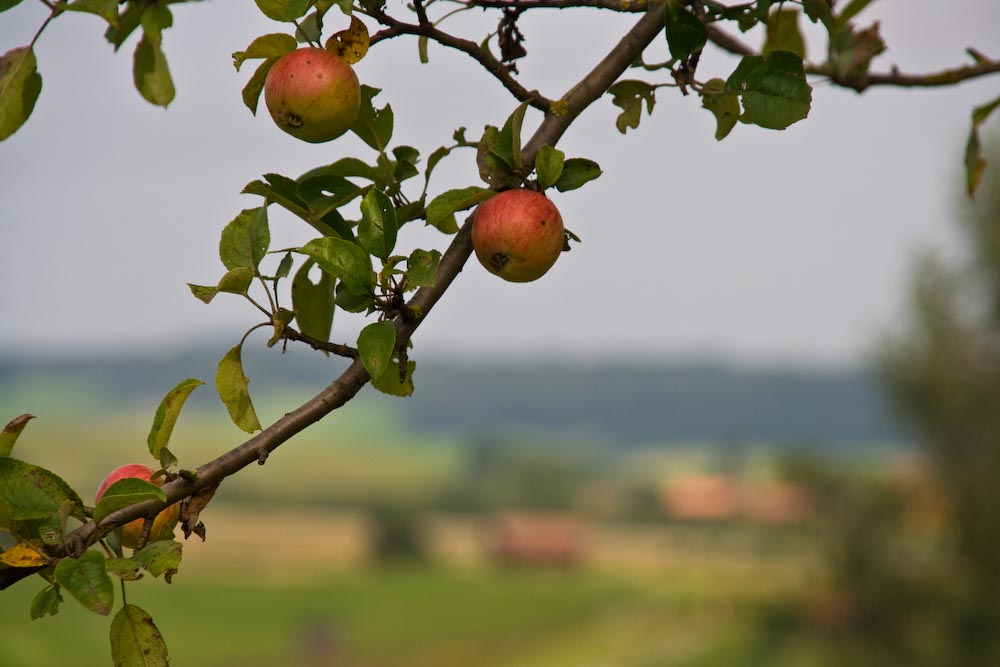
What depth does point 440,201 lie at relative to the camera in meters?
0.66

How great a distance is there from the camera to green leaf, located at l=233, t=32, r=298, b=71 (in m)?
0.68

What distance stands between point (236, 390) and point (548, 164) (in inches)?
10.2

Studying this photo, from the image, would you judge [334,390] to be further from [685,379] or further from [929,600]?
[685,379]

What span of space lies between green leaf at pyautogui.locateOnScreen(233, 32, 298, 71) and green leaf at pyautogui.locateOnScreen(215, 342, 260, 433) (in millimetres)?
199

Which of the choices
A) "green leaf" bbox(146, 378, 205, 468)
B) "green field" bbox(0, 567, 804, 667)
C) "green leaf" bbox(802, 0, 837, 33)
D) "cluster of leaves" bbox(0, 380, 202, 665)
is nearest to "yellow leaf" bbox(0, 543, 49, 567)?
"cluster of leaves" bbox(0, 380, 202, 665)

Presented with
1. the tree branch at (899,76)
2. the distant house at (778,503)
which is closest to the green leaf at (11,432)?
the tree branch at (899,76)

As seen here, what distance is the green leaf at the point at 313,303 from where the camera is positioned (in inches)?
30.3

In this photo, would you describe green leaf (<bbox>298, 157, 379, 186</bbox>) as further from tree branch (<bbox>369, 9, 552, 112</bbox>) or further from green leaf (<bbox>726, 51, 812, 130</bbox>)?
green leaf (<bbox>726, 51, 812, 130</bbox>)

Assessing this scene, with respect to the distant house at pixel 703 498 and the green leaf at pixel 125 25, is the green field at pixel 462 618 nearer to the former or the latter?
the distant house at pixel 703 498

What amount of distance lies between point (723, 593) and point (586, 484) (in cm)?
381

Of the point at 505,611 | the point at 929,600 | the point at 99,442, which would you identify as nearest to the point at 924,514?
the point at 929,600

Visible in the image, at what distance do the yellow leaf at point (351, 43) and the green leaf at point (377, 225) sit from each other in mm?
98

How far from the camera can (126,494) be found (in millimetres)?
559

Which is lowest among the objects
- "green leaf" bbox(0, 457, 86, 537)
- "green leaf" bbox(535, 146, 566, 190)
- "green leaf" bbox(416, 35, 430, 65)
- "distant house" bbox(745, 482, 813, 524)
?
"green leaf" bbox(0, 457, 86, 537)
